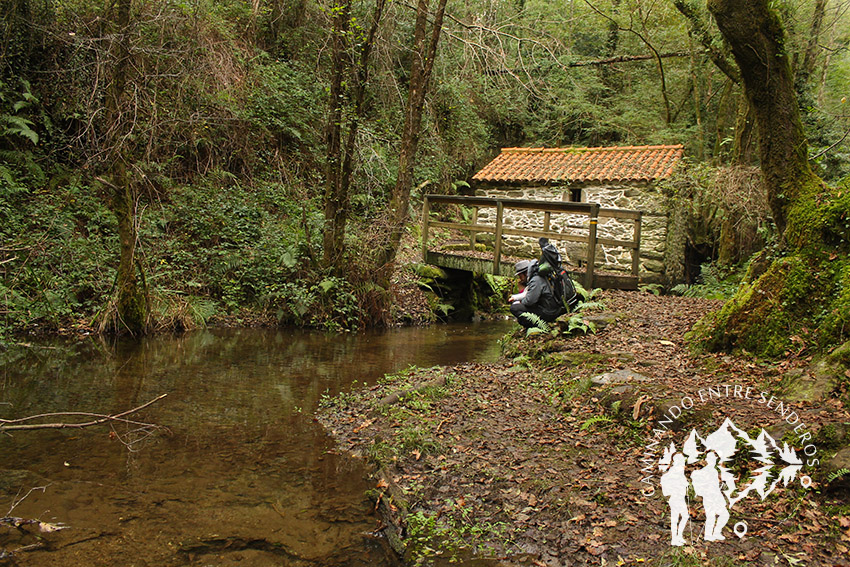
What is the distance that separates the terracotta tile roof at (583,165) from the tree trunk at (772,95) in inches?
306

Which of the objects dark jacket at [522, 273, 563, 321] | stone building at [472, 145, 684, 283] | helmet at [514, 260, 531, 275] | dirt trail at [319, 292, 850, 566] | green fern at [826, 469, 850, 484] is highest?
stone building at [472, 145, 684, 283]

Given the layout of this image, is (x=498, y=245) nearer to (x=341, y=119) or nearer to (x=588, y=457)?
(x=341, y=119)

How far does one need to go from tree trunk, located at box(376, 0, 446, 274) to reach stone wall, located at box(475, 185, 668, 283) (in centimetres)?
388

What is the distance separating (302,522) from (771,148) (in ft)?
19.3

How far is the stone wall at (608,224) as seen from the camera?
13.5 meters

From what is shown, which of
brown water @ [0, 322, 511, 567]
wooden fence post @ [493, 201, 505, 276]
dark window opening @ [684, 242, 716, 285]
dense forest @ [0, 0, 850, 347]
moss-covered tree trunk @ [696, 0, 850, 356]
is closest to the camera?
brown water @ [0, 322, 511, 567]

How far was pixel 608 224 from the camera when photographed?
584 inches

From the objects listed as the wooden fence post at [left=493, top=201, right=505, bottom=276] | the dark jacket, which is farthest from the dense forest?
the dark jacket

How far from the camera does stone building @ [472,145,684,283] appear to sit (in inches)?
534

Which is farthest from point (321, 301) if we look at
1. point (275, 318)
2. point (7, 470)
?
point (7, 470)

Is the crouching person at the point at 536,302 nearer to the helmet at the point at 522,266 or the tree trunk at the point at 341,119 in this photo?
the helmet at the point at 522,266

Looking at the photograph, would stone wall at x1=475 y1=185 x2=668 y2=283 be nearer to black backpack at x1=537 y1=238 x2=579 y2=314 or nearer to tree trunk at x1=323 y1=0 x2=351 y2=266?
black backpack at x1=537 y1=238 x2=579 y2=314

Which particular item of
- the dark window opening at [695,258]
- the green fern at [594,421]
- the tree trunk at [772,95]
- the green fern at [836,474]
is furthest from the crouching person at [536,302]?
the dark window opening at [695,258]

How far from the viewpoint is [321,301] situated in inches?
444
